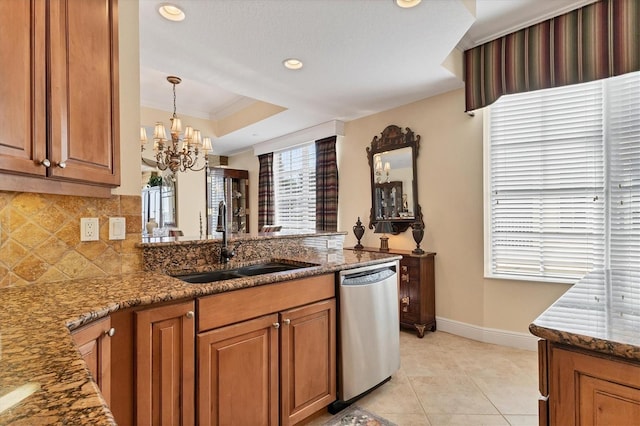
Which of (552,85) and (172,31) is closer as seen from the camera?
(172,31)

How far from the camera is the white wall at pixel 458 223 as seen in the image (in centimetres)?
305

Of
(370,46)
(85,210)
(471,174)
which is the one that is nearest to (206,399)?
(85,210)

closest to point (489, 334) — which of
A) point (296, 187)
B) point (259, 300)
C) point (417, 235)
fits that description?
point (417, 235)

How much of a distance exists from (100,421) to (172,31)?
8.03ft

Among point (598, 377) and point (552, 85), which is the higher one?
point (552, 85)

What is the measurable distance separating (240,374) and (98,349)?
659mm

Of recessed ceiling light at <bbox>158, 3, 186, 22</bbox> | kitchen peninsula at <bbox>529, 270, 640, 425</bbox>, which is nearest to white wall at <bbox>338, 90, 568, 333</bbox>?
kitchen peninsula at <bbox>529, 270, 640, 425</bbox>

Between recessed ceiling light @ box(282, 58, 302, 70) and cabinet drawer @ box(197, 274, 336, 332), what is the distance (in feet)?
5.99

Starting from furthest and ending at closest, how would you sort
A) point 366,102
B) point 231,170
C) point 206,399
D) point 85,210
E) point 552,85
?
point 231,170 → point 366,102 → point 552,85 → point 85,210 → point 206,399

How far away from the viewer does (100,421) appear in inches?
19.5

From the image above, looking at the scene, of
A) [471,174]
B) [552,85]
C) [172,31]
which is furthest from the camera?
[471,174]

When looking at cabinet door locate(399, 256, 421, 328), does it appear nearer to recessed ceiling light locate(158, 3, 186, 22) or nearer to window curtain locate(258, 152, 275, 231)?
recessed ceiling light locate(158, 3, 186, 22)

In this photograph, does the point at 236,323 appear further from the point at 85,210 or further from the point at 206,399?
the point at 85,210

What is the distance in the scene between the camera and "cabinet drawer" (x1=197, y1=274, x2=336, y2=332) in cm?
147
